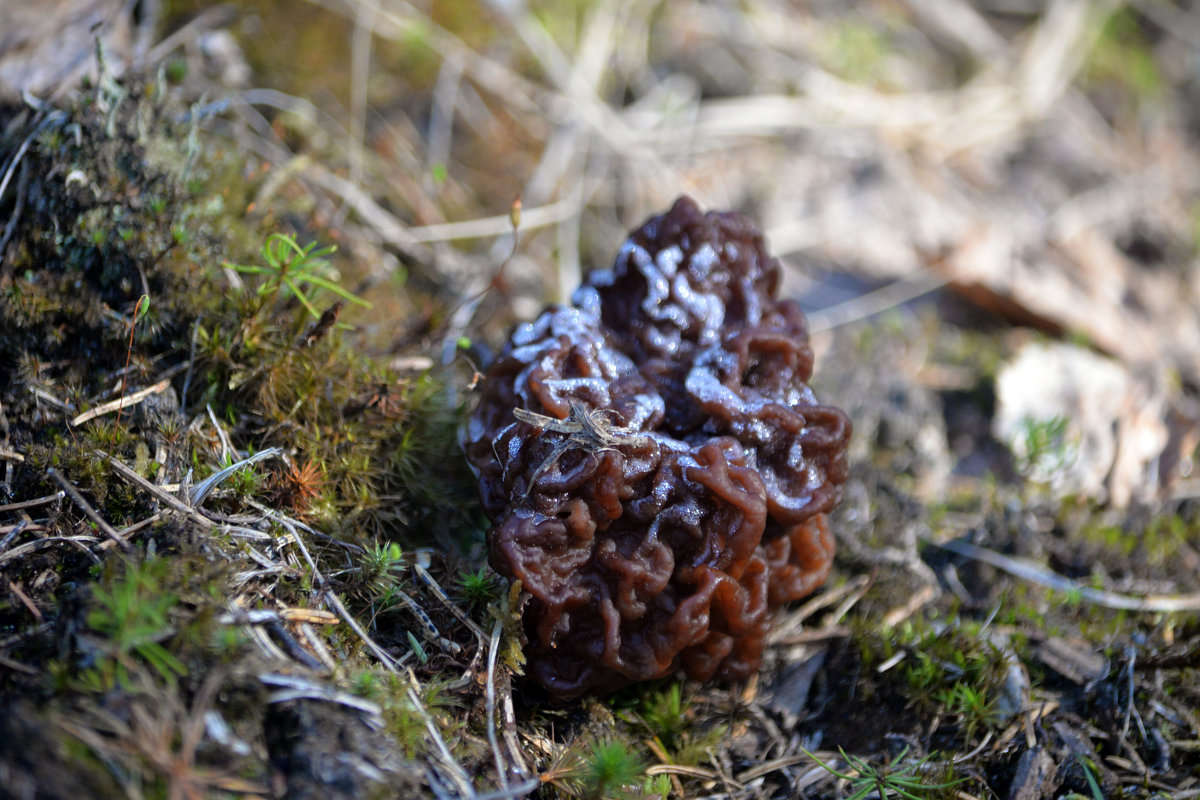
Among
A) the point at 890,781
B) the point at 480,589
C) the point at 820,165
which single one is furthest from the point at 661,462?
the point at 820,165

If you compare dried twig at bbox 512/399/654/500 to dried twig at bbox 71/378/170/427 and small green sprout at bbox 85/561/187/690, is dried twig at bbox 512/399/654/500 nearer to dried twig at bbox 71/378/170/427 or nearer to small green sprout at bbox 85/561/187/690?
small green sprout at bbox 85/561/187/690

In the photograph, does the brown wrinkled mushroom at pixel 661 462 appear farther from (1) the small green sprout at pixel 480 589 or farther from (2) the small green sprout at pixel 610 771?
(2) the small green sprout at pixel 610 771

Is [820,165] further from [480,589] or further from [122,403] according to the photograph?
[122,403]

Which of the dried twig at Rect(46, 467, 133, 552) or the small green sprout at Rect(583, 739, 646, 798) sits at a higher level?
the dried twig at Rect(46, 467, 133, 552)

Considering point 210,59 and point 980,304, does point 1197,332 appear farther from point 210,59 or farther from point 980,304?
point 210,59

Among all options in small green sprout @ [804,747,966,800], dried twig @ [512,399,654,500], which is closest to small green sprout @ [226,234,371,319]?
dried twig @ [512,399,654,500]

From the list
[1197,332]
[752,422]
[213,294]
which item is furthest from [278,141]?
[1197,332]
